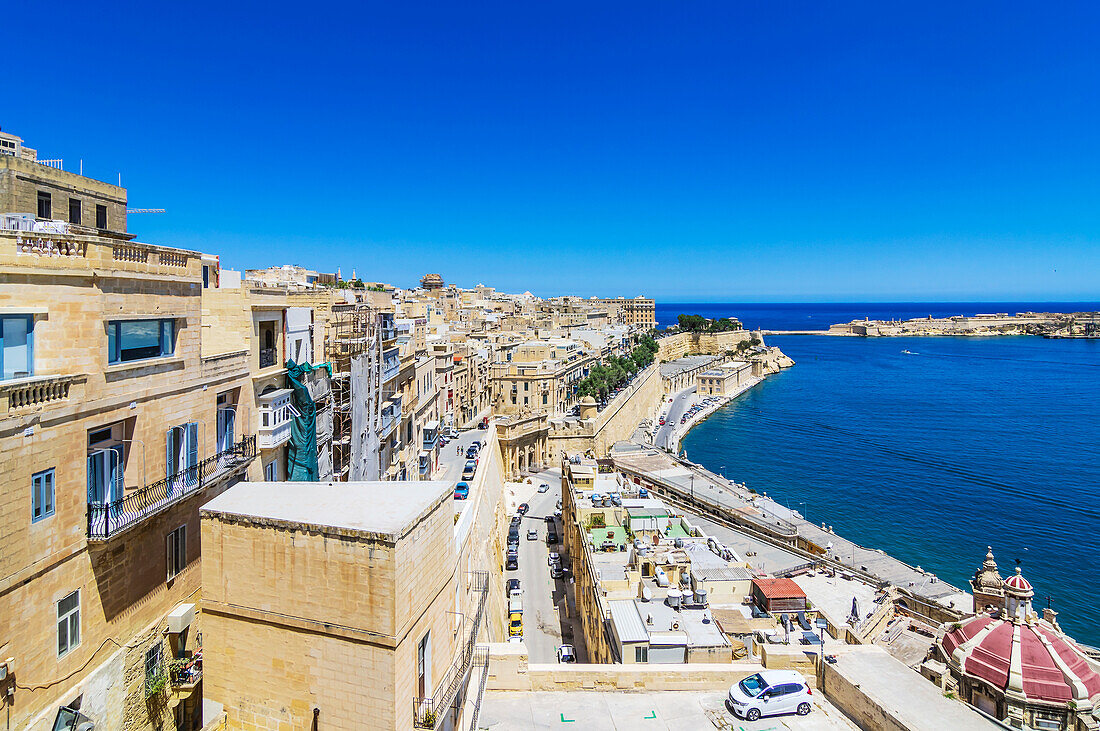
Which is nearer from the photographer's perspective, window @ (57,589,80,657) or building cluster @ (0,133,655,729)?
building cluster @ (0,133,655,729)

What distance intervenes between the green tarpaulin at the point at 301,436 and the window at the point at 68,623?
540cm

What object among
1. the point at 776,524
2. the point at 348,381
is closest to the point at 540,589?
the point at 776,524

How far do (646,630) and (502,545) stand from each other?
1282cm

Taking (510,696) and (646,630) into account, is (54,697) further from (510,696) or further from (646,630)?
(646,630)

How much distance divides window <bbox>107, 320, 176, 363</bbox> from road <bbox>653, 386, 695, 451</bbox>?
4582 centimetres

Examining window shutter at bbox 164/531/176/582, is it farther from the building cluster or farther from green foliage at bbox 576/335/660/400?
green foliage at bbox 576/335/660/400

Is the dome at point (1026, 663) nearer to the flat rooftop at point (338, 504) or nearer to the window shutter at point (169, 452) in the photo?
the flat rooftop at point (338, 504)

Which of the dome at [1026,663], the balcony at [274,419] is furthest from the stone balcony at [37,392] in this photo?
the dome at [1026,663]

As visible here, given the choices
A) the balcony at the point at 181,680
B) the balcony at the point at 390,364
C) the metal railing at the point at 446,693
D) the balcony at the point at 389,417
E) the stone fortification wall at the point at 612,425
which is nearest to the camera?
the metal railing at the point at 446,693

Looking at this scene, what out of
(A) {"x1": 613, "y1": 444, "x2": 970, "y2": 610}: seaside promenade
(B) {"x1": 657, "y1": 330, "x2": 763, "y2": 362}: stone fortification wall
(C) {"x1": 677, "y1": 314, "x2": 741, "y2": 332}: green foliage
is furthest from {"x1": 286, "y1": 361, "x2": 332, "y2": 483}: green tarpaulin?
(C) {"x1": 677, "y1": 314, "x2": 741, "y2": 332}: green foliage

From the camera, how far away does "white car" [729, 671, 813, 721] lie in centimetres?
903

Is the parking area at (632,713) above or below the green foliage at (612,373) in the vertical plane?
below

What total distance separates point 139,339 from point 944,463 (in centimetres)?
5046

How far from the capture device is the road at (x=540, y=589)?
66.5ft
